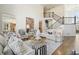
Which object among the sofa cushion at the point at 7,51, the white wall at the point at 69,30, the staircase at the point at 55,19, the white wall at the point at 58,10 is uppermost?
the white wall at the point at 58,10

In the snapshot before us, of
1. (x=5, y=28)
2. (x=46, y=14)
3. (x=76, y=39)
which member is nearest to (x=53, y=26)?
(x=46, y=14)

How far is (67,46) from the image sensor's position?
1.42 m

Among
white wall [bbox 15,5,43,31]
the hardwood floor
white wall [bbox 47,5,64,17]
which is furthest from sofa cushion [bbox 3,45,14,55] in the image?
white wall [bbox 47,5,64,17]

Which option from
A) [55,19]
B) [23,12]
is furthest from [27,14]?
[55,19]

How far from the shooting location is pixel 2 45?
145 centimetres

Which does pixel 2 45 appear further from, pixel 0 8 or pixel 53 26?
pixel 53 26

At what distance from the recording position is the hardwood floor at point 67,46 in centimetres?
140

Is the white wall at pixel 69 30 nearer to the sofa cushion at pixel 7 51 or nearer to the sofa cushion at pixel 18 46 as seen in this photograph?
the sofa cushion at pixel 18 46

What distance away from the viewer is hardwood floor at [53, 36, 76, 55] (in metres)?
1.40

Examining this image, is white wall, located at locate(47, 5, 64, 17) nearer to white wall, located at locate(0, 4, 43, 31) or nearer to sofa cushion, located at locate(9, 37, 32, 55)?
white wall, located at locate(0, 4, 43, 31)

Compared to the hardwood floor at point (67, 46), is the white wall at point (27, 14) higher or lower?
higher

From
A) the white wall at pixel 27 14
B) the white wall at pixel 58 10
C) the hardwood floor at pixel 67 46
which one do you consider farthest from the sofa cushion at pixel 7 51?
the white wall at pixel 58 10
